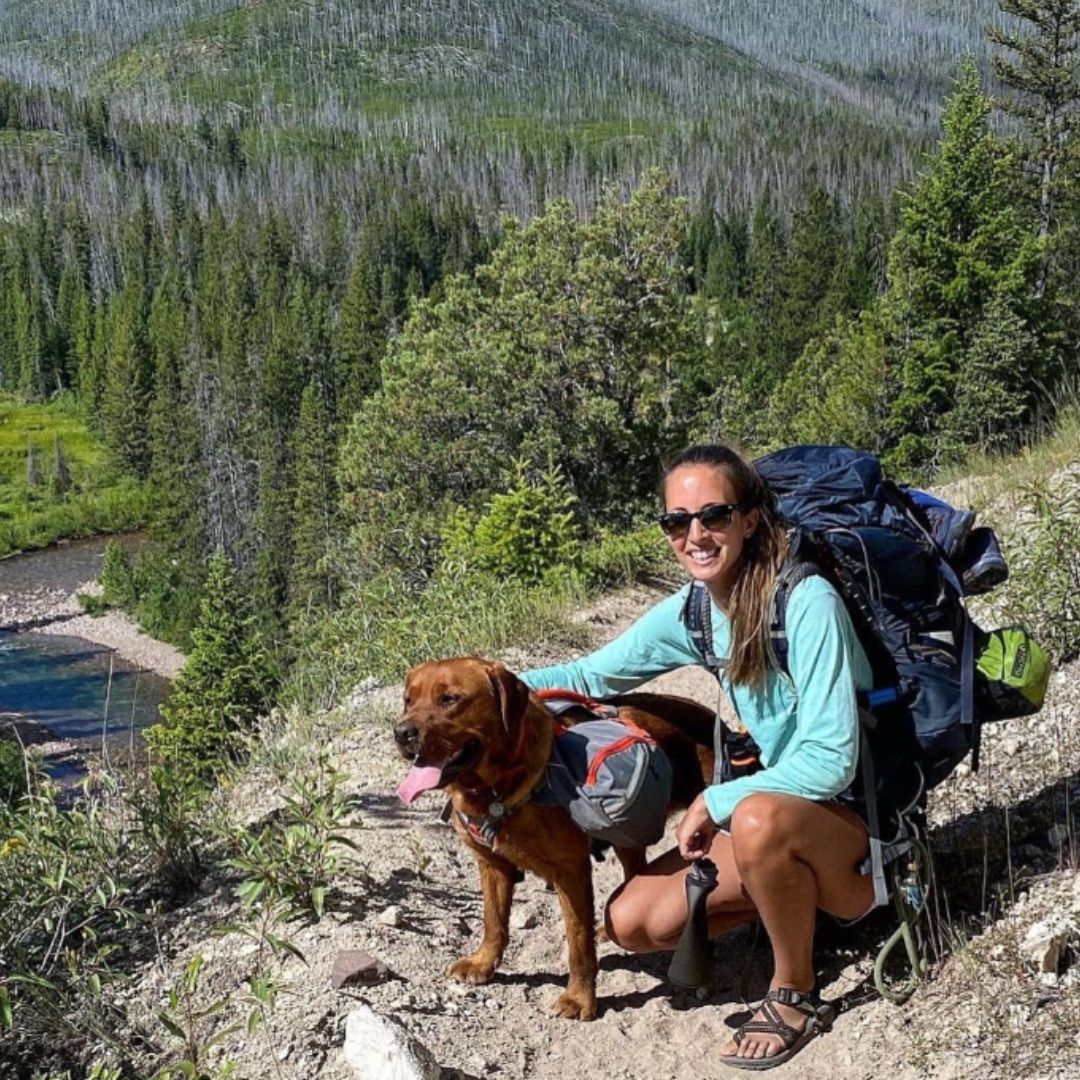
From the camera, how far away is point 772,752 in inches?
119

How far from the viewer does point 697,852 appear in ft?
9.80

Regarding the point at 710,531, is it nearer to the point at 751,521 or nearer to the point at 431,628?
the point at 751,521

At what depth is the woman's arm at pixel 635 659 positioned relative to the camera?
3267mm

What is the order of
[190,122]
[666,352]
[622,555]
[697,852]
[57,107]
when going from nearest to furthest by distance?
[697,852], [622,555], [666,352], [57,107], [190,122]

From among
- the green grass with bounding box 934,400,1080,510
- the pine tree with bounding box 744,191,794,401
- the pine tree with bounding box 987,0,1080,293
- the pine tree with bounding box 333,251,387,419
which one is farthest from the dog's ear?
the pine tree with bounding box 333,251,387,419

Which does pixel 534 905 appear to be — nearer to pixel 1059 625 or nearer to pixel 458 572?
pixel 1059 625

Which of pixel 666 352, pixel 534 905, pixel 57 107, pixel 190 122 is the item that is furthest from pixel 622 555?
pixel 190 122

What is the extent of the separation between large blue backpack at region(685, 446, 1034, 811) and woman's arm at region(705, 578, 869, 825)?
0.06 metres

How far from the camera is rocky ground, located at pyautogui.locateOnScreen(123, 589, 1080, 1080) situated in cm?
280

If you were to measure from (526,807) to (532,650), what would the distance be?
377 centimetres

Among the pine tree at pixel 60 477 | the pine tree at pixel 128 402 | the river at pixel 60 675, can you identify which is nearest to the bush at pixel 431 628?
the river at pixel 60 675

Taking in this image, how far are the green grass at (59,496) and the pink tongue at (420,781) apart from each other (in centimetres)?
6035

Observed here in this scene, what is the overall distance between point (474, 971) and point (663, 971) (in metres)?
0.63

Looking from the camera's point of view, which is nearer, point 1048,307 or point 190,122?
point 1048,307
